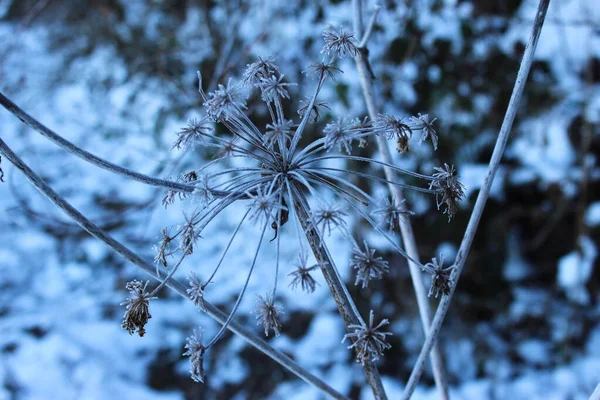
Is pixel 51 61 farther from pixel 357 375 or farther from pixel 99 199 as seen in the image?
pixel 357 375

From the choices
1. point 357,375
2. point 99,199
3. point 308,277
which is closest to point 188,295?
point 308,277

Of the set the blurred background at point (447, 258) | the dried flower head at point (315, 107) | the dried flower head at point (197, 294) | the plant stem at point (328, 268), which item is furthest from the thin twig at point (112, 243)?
the blurred background at point (447, 258)

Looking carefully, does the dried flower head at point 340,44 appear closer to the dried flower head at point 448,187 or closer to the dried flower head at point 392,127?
Answer: the dried flower head at point 392,127

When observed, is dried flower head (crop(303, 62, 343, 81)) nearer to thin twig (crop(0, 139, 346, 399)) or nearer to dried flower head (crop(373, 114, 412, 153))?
dried flower head (crop(373, 114, 412, 153))

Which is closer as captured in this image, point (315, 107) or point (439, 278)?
point (439, 278)

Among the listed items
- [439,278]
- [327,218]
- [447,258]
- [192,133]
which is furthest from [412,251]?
[447,258]

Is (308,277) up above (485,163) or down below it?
below

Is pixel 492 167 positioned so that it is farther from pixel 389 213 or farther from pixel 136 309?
pixel 136 309
